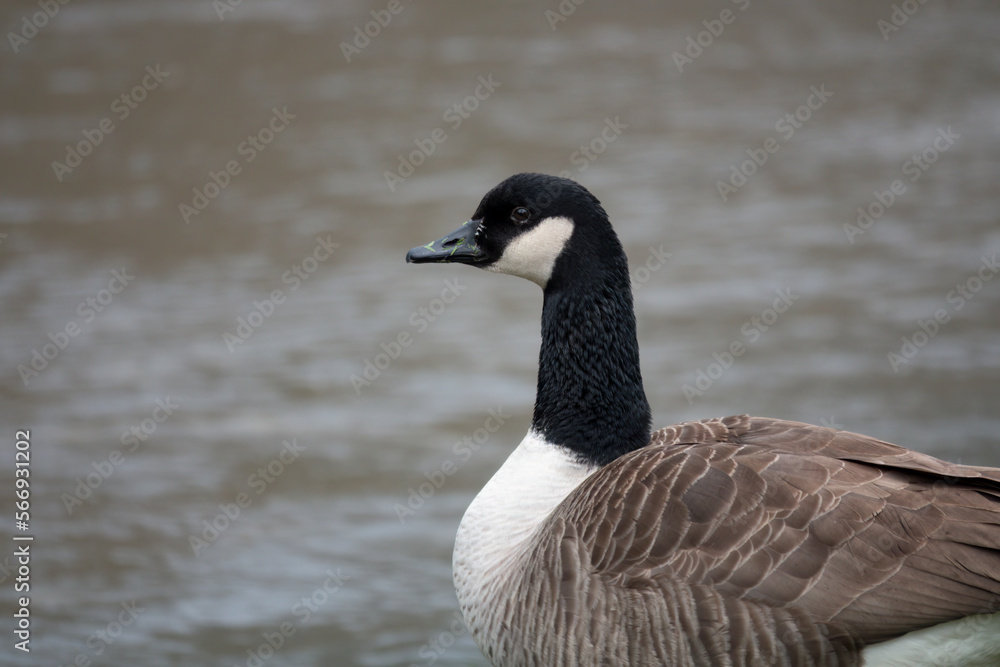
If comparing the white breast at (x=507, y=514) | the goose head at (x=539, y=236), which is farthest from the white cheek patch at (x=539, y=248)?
the white breast at (x=507, y=514)

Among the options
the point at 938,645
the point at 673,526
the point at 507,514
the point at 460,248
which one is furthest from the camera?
the point at 460,248

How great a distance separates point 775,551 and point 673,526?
323 millimetres

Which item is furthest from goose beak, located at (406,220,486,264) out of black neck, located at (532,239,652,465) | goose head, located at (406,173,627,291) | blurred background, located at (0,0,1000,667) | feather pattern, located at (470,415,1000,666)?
blurred background, located at (0,0,1000,667)

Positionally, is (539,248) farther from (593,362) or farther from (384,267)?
(384,267)

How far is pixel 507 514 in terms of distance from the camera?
4.13 metres

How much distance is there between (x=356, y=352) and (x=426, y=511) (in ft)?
6.07

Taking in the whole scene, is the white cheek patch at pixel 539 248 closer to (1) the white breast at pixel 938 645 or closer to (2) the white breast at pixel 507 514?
(2) the white breast at pixel 507 514

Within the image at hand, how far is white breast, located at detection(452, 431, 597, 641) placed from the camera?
4066 millimetres

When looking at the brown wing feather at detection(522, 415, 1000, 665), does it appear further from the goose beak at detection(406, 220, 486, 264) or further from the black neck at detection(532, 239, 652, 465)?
the goose beak at detection(406, 220, 486, 264)

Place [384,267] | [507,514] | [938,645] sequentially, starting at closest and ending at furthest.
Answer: [938,645], [507,514], [384,267]

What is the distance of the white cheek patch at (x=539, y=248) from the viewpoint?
4199 mm

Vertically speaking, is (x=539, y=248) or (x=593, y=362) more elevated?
(x=539, y=248)

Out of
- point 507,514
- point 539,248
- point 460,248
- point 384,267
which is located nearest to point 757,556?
point 507,514

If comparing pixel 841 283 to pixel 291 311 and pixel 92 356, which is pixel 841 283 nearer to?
pixel 291 311
